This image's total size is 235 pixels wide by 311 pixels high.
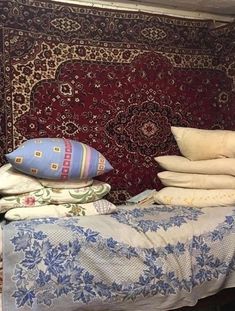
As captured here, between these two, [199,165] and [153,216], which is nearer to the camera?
[153,216]

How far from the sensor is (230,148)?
2.00 meters

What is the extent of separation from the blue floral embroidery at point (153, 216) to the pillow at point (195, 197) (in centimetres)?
7

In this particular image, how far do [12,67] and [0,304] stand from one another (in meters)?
1.21

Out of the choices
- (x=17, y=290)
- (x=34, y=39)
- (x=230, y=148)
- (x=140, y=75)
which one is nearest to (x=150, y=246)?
(x=17, y=290)

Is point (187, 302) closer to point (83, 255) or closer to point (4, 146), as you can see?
point (83, 255)

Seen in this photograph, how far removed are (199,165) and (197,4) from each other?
3.66ft

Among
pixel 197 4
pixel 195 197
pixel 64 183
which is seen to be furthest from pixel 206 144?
pixel 197 4

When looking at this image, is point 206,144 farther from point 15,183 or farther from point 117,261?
point 15,183

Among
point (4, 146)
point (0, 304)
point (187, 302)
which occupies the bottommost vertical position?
point (187, 302)

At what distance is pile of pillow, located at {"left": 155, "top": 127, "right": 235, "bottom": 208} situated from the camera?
195 cm

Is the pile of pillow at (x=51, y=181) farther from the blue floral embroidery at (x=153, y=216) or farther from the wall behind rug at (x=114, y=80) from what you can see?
the wall behind rug at (x=114, y=80)

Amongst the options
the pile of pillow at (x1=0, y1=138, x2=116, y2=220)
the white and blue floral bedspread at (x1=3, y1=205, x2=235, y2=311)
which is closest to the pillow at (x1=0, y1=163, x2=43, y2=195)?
the pile of pillow at (x1=0, y1=138, x2=116, y2=220)

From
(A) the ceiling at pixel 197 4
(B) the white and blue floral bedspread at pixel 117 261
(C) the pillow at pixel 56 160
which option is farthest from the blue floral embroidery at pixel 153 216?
(A) the ceiling at pixel 197 4

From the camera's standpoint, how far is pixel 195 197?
1959 millimetres
